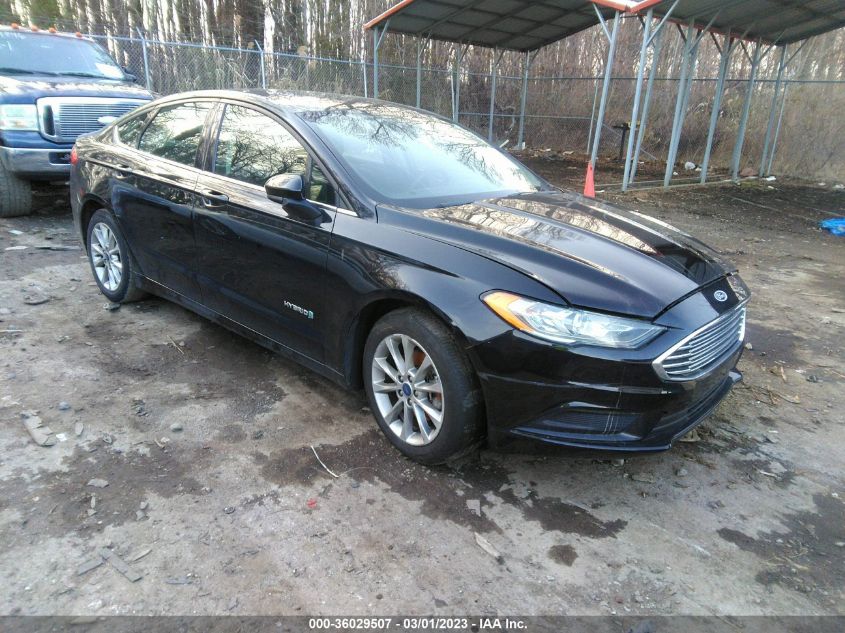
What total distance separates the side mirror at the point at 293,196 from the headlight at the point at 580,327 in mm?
1249

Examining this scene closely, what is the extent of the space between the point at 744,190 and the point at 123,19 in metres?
17.8

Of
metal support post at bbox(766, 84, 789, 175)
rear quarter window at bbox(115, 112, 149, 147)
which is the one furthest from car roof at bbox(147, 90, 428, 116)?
metal support post at bbox(766, 84, 789, 175)

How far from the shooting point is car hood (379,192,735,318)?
2494 mm

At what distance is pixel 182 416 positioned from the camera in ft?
10.9

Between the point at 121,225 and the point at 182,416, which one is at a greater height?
the point at 121,225

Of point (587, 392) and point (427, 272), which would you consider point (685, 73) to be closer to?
point (427, 272)

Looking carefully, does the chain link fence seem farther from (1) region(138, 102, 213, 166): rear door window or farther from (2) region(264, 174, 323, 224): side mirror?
(2) region(264, 174, 323, 224): side mirror

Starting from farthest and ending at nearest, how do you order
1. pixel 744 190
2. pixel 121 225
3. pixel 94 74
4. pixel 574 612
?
pixel 744 190
pixel 94 74
pixel 121 225
pixel 574 612

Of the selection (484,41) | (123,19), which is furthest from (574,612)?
(123,19)

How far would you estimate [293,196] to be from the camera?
3.07 m

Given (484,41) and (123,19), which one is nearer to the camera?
(484,41)

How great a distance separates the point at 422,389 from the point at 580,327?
797mm

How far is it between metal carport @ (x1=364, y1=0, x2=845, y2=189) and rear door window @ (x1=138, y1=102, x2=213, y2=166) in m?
6.39

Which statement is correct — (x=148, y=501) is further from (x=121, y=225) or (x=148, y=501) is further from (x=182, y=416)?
(x=121, y=225)
